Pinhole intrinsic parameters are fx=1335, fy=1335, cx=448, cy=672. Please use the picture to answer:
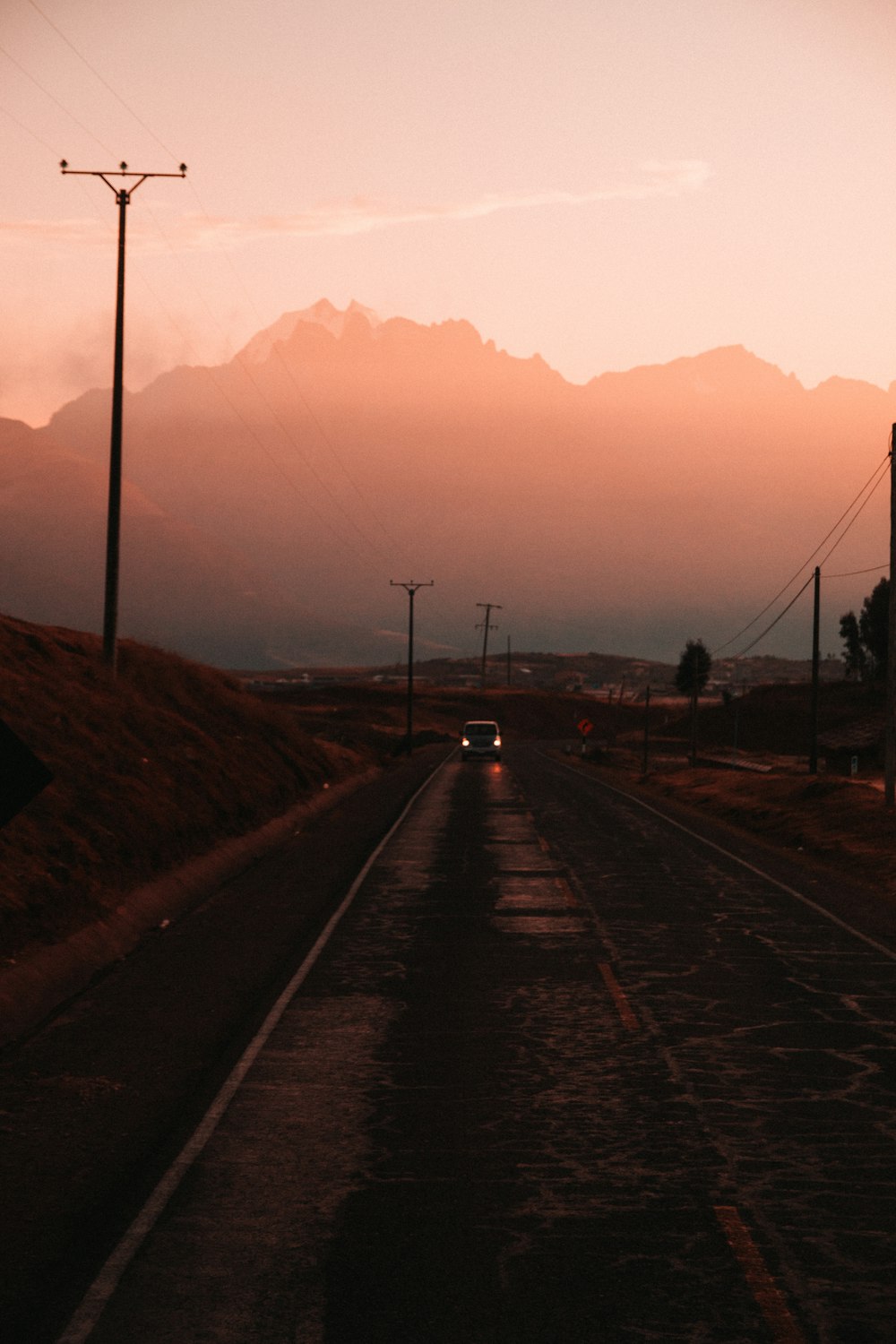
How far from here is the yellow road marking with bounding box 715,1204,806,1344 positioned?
610cm

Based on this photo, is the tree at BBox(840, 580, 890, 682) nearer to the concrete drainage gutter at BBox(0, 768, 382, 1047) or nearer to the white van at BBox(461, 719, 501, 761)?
the white van at BBox(461, 719, 501, 761)

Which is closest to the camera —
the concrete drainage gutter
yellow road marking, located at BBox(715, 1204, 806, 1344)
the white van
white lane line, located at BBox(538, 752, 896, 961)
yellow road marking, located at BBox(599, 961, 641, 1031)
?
yellow road marking, located at BBox(715, 1204, 806, 1344)

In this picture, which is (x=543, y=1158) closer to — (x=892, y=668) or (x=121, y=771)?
(x=121, y=771)

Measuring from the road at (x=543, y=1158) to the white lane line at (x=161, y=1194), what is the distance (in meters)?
0.02

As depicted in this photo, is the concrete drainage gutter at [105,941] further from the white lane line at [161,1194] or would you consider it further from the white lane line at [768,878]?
the white lane line at [768,878]

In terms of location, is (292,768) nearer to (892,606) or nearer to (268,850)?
(268,850)

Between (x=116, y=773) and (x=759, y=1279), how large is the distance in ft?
69.4

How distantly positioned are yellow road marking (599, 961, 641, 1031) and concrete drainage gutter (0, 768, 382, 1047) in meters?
5.68

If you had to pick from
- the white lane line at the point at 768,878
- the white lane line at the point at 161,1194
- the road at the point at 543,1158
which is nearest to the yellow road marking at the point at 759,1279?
the road at the point at 543,1158

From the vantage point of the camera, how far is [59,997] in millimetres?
14242

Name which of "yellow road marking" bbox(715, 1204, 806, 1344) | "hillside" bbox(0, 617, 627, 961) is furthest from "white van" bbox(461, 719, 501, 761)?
"yellow road marking" bbox(715, 1204, 806, 1344)

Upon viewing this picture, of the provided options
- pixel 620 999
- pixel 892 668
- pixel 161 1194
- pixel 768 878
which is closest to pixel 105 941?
pixel 620 999

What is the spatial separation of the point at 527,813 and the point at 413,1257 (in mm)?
32510

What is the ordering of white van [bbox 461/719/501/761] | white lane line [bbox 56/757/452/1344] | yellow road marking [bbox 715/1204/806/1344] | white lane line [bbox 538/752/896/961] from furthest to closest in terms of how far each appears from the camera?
white van [bbox 461/719/501/761]
white lane line [bbox 538/752/896/961]
white lane line [bbox 56/757/452/1344]
yellow road marking [bbox 715/1204/806/1344]
